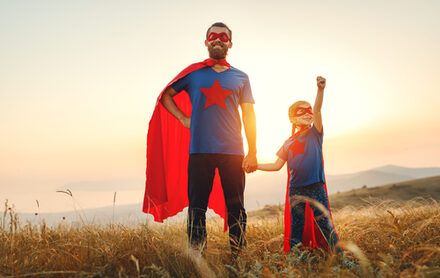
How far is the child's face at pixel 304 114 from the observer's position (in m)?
3.58

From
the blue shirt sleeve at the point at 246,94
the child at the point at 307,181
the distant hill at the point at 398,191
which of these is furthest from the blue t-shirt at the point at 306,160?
the distant hill at the point at 398,191

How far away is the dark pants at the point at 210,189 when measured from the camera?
10.9ft

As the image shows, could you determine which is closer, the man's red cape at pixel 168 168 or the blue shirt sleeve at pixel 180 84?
the blue shirt sleeve at pixel 180 84

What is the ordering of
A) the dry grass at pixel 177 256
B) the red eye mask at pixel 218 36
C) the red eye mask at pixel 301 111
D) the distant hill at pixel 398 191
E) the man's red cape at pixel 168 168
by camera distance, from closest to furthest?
1. the dry grass at pixel 177 256
2. the red eye mask at pixel 301 111
3. the red eye mask at pixel 218 36
4. the man's red cape at pixel 168 168
5. the distant hill at pixel 398 191

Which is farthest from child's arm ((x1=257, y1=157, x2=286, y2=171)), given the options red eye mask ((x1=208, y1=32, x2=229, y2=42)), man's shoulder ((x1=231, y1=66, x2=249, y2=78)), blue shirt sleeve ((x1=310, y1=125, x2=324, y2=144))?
red eye mask ((x1=208, y1=32, x2=229, y2=42))

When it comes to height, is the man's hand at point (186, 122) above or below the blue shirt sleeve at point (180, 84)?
below

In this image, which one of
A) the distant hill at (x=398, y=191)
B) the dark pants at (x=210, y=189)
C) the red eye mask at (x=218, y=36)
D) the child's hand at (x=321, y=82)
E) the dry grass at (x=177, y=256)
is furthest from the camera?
the distant hill at (x=398, y=191)

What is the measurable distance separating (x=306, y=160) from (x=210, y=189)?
3.66 ft

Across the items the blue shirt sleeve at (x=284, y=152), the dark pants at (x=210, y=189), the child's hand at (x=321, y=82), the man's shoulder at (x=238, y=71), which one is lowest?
the dark pants at (x=210, y=189)

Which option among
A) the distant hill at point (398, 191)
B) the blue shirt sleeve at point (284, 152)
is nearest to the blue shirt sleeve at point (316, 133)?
the blue shirt sleeve at point (284, 152)

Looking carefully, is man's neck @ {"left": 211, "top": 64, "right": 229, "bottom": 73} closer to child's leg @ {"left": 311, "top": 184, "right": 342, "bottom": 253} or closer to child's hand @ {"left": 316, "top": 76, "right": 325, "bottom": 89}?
child's hand @ {"left": 316, "top": 76, "right": 325, "bottom": 89}

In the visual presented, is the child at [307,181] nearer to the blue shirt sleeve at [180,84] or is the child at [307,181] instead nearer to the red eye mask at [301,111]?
the red eye mask at [301,111]

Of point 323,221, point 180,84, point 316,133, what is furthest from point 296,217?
point 180,84

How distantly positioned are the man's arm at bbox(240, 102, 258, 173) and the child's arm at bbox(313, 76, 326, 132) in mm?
692
